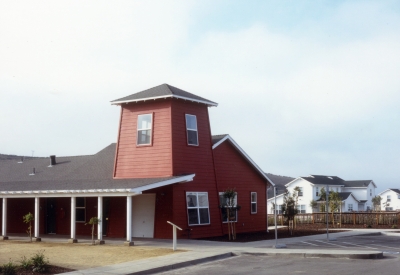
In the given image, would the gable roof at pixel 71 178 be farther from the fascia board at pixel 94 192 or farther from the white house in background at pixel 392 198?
the white house in background at pixel 392 198

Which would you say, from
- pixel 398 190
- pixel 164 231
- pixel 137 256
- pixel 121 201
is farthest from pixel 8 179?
pixel 398 190

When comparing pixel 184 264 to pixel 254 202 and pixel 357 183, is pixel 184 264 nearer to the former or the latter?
pixel 254 202

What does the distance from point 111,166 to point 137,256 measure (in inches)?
435

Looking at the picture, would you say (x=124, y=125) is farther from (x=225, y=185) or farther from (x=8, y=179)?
(x=8, y=179)

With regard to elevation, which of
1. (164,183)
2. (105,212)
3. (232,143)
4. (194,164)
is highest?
(232,143)

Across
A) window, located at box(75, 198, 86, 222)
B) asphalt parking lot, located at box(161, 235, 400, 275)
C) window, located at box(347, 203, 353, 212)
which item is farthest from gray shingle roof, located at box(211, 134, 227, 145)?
window, located at box(347, 203, 353, 212)

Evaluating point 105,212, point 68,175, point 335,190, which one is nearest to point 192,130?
point 105,212

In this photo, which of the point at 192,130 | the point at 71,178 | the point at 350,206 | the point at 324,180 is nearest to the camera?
the point at 192,130

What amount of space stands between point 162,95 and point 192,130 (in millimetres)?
2346

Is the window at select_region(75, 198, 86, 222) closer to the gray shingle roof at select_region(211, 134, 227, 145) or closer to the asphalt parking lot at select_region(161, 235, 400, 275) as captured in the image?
the gray shingle roof at select_region(211, 134, 227, 145)

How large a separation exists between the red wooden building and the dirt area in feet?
5.00

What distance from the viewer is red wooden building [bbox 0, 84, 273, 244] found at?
23828 mm

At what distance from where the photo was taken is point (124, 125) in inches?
1013

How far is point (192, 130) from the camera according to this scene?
999 inches
